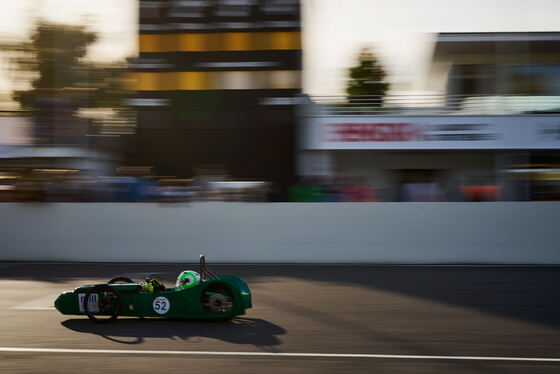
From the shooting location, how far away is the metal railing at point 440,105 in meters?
20.3

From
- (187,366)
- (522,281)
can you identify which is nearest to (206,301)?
(187,366)

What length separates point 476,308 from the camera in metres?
8.53

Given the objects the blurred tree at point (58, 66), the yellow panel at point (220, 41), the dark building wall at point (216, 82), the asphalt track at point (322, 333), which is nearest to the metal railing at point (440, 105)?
the dark building wall at point (216, 82)

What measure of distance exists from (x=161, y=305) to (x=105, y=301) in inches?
27.3

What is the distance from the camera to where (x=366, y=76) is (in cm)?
3033

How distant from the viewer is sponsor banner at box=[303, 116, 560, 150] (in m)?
20.0

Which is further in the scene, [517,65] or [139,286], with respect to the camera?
[517,65]

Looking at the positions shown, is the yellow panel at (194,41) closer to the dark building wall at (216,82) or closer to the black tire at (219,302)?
the dark building wall at (216,82)

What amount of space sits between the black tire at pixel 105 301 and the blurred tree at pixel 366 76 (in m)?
23.8

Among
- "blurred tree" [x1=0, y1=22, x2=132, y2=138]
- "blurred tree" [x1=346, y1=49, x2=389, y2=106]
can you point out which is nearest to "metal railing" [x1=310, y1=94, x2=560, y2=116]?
"blurred tree" [x1=346, y1=49, x2=389, y2=106]

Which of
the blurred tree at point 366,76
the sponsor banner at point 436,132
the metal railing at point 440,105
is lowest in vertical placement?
the sponsor banner at point 436,132

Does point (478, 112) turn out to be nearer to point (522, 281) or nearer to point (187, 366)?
point (522, 281)

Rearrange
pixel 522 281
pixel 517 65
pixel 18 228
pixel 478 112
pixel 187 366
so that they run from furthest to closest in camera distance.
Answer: pixel 517 65, pixel 478 112, pixel 18 228, pixel 522 281, pixel 187 366

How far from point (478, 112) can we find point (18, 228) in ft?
48.8
